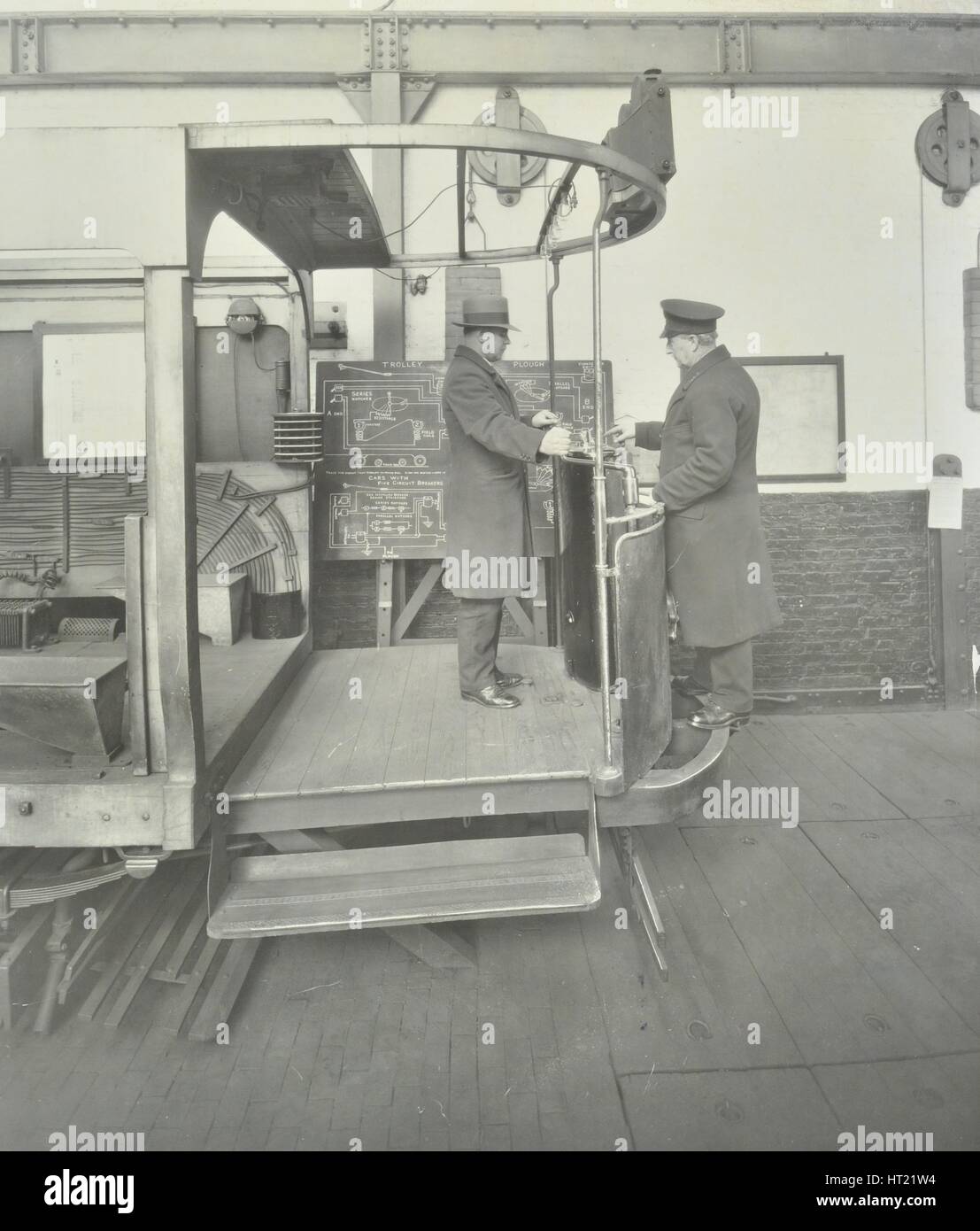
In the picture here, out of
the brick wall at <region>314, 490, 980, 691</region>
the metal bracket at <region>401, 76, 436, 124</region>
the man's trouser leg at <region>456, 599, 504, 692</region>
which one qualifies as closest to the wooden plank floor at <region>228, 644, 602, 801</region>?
the man's trouser leg at <region>456, 599, 504, 692</region>

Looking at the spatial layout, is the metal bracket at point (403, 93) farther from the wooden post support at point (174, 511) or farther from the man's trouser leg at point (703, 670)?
the wooden post support at point (174, 511)

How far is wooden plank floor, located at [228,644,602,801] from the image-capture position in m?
3.22

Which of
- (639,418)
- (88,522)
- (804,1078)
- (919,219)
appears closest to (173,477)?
(804,1078)

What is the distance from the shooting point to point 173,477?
267 cm

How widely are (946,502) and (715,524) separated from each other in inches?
130

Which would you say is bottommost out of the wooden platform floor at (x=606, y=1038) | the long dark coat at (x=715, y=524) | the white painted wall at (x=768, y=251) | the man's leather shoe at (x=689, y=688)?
the wooden platform floor at (x=606, y=1038)

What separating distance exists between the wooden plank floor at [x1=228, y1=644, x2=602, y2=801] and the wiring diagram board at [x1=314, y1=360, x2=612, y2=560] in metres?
1.26

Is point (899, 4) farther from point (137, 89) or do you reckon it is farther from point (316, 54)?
point (137, 89)

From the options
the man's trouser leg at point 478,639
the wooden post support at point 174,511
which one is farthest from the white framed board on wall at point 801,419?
the wooden post support at point 174,511

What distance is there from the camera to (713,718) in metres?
4.10

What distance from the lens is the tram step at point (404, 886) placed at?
2875 millimetres

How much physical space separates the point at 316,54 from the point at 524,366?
2261 mm

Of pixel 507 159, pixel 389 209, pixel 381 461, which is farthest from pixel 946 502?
pixel 389 209

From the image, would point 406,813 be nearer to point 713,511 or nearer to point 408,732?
point 408,732
